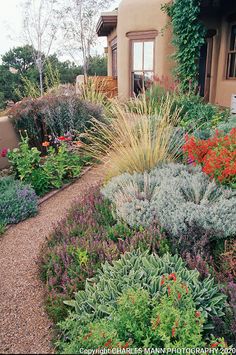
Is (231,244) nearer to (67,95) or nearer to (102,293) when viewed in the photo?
(102,293)

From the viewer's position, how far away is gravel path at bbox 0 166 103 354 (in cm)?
196

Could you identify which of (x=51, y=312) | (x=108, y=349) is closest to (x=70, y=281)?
(x=51, y=312)

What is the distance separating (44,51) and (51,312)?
1662 centimetres

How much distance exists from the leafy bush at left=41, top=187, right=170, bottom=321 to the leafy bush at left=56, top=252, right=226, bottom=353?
12 cm

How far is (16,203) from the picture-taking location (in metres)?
3.69

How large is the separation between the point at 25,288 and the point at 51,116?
378 cm

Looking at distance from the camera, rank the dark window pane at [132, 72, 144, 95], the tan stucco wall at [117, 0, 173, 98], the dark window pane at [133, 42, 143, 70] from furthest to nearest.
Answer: the dark window pane at [132, 72, 144, 95], the dark window pane at [133, 42, 143, 70], the tan stucco wall at [117, 0, 173, 98]

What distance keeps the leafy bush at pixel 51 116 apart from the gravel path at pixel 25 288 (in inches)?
85.5

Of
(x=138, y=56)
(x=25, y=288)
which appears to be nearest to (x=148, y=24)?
(x=138, y=56)

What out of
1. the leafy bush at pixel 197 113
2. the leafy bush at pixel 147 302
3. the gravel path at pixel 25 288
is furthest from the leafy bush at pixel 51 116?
the leafy bush at pixel 147 302

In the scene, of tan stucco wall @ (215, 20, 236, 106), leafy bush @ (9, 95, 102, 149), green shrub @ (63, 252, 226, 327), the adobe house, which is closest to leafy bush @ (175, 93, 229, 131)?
tan stucco wall @ (215, 20, 236, 106)

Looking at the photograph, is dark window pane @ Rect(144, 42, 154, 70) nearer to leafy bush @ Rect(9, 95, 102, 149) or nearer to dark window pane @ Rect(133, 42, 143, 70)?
dark window pane @ Rect(133, 42, 143, 70)

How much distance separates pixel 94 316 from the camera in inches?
76.7

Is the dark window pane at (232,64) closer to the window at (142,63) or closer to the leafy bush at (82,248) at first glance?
the window at (142,63)
